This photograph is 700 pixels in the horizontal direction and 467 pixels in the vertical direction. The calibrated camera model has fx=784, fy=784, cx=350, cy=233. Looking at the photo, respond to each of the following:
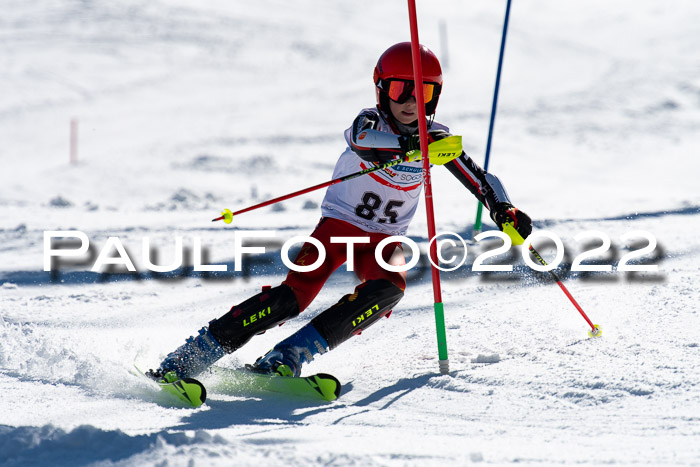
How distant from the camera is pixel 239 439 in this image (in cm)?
212

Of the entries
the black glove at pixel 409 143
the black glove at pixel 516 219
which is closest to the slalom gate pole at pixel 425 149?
the black glove at pixel 409 143

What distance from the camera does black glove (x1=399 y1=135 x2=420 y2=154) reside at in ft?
10.0

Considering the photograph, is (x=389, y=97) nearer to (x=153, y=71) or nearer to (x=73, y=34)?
(x=153, y=71)

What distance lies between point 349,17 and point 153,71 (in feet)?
20.4

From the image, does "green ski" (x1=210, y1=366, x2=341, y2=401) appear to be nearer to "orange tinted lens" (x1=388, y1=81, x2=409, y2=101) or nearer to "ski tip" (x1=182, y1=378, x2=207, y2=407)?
"ski tip" (x1=182, y1=378, x2=207, y2=407)

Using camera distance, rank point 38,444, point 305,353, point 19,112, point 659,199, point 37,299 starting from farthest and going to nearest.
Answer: point 19,112, point 659,199, point 37,299, point 305,353, point 38,444

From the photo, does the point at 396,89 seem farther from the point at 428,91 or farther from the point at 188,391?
the point at 188,391

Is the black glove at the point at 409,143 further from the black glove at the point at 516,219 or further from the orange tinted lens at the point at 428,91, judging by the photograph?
the black glove at the point at 516,219

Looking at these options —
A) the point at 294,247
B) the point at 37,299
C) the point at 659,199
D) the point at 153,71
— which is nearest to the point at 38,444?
the point at 37,299

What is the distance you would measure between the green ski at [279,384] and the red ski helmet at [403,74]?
119 cm

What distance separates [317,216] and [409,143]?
4364mm

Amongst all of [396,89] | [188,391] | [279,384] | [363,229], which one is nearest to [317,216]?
[363,229]

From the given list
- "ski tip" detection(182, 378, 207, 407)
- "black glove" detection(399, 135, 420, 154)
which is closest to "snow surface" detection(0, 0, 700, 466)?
"ski tip" detection(182, 378, 207, 407)

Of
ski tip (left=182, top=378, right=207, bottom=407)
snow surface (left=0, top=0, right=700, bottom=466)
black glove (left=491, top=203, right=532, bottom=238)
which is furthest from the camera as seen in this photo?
black glove (left=491, top=203, right=532, bottom=238)
